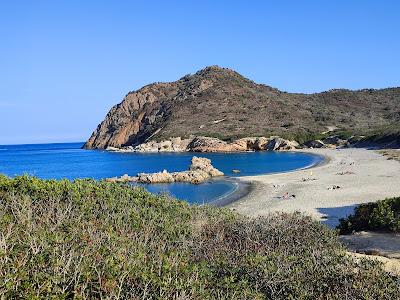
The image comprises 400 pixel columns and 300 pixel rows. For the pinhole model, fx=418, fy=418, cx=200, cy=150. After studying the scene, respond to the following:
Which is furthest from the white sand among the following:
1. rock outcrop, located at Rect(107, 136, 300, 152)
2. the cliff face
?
the cliff face

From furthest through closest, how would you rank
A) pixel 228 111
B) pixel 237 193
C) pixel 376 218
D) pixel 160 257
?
pixel 228 111, pixel 237 193, pixel 376 218, pixel 160 257

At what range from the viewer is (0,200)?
9.02 meters

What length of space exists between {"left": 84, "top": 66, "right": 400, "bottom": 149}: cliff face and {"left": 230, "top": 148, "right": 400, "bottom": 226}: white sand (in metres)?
59.6

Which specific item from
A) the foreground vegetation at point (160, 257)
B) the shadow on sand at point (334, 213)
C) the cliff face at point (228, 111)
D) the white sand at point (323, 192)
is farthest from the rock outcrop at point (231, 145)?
the foreground vegetation at point (160, 257)

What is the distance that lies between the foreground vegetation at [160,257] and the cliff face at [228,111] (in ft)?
297

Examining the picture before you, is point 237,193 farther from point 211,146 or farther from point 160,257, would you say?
point 211,146

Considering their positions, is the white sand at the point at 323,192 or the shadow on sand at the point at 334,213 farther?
the white sand at the point at 323,192

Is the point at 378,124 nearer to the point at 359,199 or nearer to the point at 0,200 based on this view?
the point at 359,199

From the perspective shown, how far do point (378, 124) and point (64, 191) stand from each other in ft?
366

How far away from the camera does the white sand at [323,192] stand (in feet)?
75.6

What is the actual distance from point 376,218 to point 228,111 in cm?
11335

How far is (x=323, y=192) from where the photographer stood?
2925cm

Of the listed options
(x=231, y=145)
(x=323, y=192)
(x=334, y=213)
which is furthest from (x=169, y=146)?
(x=334, y=213)

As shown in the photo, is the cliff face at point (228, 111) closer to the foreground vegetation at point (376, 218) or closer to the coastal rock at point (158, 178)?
the coastal rock at point (158, 178)
